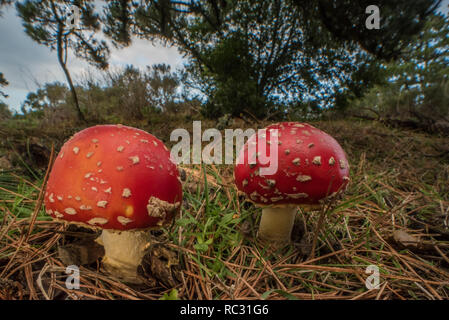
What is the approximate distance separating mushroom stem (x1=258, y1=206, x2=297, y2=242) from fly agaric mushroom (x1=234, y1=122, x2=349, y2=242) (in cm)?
17

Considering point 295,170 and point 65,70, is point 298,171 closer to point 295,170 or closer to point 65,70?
point 295,170

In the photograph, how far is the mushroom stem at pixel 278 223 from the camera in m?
1.40

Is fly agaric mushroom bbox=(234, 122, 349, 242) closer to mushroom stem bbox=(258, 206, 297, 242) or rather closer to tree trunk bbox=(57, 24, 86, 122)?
mushroom stem bbox=(258, 206, 297, 242)

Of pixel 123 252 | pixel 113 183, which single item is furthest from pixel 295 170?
pixel 123 252

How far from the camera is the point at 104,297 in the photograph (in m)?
1.02

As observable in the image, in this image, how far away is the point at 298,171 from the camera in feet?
3.76

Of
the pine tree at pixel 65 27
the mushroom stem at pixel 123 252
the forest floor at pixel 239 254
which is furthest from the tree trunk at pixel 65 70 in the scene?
the mushroom stem at pixel 123 252

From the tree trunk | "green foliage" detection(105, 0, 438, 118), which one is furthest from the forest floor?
the tree trunk

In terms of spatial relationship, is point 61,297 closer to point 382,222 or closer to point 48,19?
point 382,222

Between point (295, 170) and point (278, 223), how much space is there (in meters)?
0.43

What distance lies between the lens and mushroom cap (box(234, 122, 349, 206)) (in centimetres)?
115

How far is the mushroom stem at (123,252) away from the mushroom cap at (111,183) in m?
0.24

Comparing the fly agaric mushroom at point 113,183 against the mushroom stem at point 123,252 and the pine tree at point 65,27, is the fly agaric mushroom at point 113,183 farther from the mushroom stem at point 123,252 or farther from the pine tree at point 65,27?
the pine tree at point 65,27
